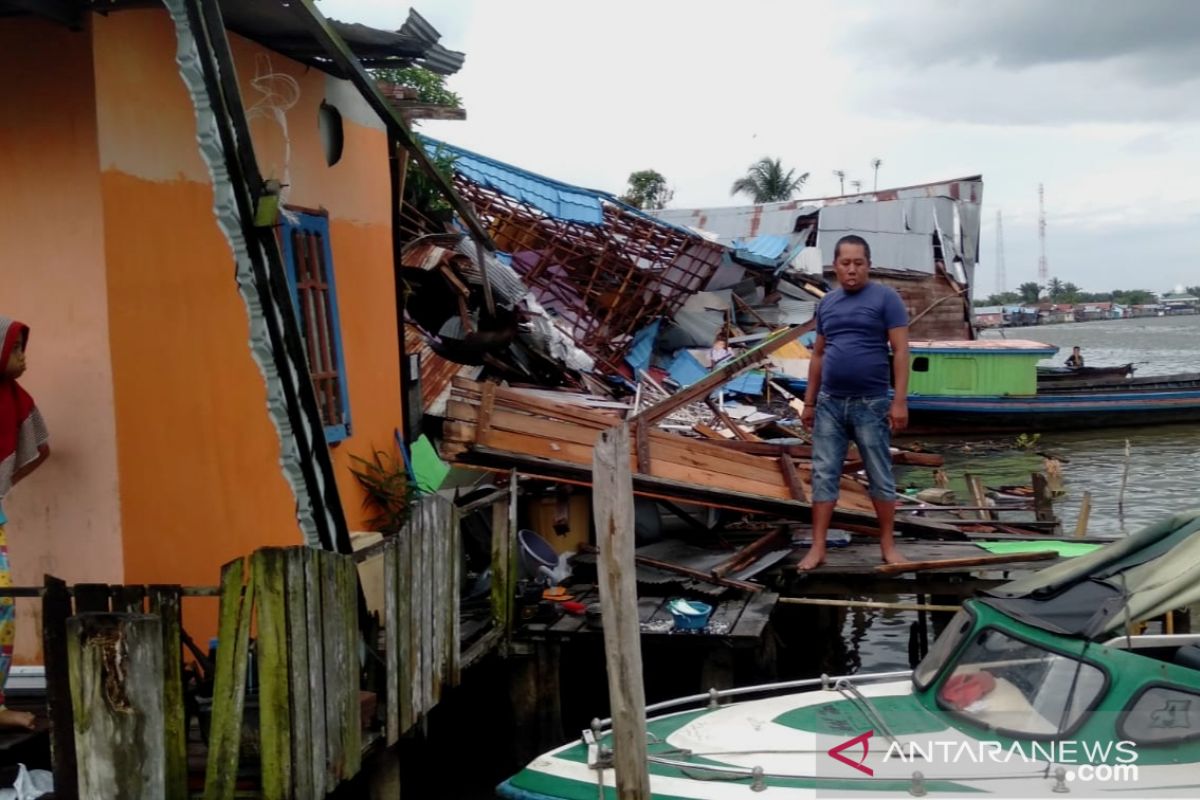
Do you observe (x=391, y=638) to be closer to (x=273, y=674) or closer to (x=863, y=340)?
(x=273, y=674)

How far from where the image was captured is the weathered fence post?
3.41 m

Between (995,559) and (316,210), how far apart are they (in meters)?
5.35

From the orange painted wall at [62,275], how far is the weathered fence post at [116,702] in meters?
1.82

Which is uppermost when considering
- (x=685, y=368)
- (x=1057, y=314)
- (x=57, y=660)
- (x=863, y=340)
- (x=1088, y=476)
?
(x=1057, y=314)

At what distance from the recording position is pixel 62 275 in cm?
511

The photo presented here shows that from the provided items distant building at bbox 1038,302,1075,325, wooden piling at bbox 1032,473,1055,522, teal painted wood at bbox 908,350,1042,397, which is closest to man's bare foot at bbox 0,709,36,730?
wooden piling at bbox 1032,473,1055,522

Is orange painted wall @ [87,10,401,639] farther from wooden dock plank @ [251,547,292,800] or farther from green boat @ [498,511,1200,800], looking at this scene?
green boat @ [498,511,1200,800]

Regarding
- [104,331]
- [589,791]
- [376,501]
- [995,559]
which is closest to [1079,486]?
[995,559]

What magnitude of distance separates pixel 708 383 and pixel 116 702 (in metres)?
5.42

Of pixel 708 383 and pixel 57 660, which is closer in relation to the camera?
pixel 57 660

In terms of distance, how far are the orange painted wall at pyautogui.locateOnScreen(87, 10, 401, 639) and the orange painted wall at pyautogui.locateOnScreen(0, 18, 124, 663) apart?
0.08m

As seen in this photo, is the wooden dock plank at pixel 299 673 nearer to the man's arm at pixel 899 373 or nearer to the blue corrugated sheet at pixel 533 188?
the man's arm at pixel 899 373

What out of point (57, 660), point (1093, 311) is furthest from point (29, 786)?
point (1093, 311)

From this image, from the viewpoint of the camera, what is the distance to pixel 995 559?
7.32 metres
